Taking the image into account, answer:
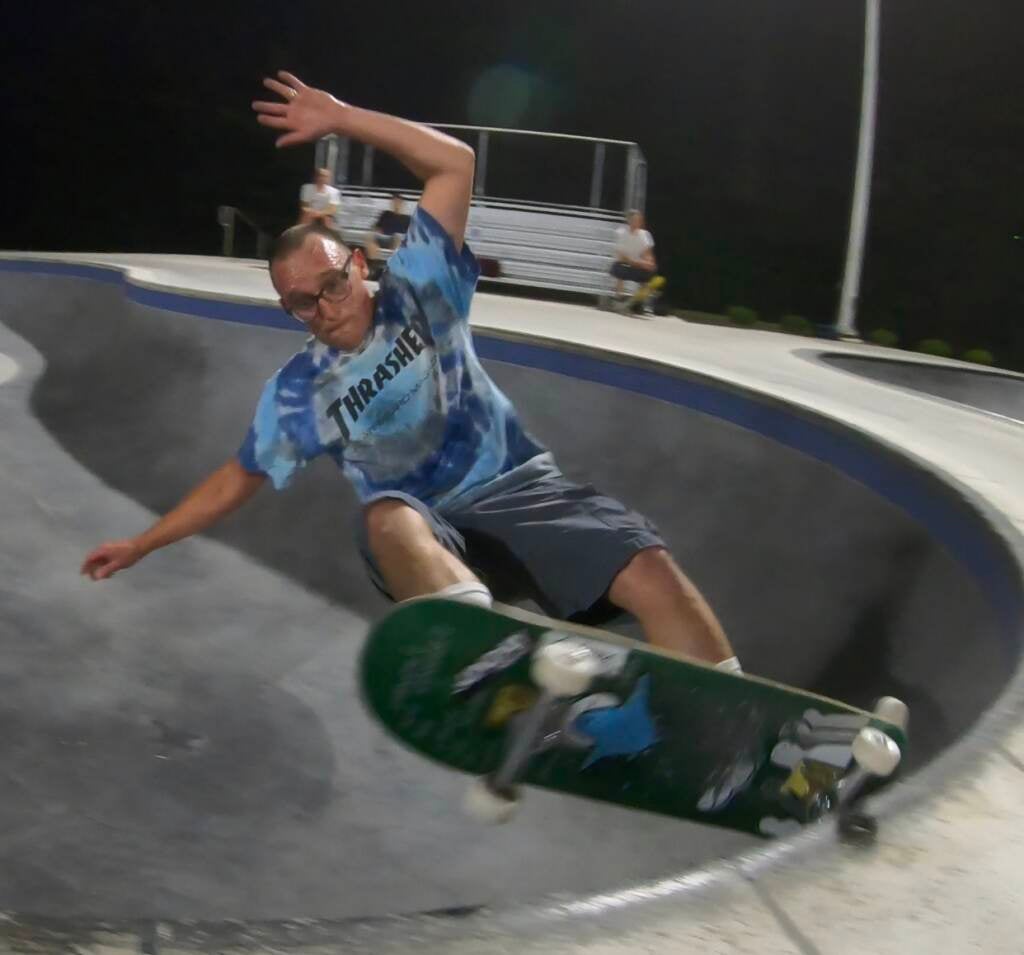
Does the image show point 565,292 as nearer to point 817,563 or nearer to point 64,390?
point 64,390

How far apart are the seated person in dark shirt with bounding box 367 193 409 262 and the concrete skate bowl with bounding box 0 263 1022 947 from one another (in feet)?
21.0

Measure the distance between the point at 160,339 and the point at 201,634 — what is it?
14.2ft

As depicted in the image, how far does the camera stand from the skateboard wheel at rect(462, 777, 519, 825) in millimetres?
2369

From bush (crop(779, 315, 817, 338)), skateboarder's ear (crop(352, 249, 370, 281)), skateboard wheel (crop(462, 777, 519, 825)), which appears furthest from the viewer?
bush (crop(779, 315, 817, 338))

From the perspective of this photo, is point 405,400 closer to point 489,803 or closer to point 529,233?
point 489,803

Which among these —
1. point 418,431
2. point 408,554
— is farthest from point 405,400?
point 408,554

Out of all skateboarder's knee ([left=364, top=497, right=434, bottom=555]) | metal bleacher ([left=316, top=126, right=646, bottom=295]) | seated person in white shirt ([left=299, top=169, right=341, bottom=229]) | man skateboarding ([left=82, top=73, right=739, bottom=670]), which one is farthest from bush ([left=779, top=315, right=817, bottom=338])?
skateboarder's knee ([left=364, top=497, right=434, bottom=555])

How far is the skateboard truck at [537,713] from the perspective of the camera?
6.59ft

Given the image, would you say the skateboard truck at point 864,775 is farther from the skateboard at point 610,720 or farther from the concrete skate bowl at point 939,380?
the concrete skate bowl at point 939,380

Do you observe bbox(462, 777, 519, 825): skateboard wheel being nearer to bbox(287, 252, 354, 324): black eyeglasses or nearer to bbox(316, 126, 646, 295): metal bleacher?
bbox(287, 252, 354, 324): black eyeglasses

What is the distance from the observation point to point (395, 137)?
310 centimetres

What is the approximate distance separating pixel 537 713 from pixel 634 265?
10.8 meters

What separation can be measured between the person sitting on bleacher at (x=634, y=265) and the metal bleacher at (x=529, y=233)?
2.33 ft

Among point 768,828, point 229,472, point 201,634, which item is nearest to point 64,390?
point 201,634
